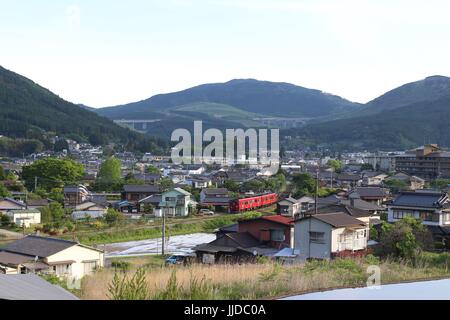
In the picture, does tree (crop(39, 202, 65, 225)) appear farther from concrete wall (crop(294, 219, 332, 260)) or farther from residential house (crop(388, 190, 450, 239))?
residential house (crop(388, 190, 450, 239))

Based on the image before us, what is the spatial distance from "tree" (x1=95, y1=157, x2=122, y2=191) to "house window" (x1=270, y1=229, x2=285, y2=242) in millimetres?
15882

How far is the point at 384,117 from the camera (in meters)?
77.5

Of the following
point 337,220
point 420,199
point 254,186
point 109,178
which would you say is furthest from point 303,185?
point 337,220

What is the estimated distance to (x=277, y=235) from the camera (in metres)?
11.2

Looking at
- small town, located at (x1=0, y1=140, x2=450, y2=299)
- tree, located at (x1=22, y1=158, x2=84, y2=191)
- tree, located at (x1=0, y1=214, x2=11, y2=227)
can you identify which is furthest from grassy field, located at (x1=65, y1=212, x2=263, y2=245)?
tree, located at (x1=22, y1=158, x2=84, y2=191)

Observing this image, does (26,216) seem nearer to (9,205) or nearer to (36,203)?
(9,205)

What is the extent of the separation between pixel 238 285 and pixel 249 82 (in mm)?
172689

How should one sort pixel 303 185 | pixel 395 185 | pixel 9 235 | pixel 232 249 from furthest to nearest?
pixel 395 185, pixel 303 185, pixel 9 235, pixel 232 249

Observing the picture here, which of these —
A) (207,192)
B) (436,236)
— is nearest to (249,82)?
(207,192)

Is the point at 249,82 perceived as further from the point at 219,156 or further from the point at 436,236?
the point at 436,236

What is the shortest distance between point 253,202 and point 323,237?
12.6 meters

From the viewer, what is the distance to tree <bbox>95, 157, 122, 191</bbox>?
85.5 ft

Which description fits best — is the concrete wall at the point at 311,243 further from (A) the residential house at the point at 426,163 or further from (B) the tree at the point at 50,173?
(A) the residential house at the point at 426,163

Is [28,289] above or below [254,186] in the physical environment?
above
